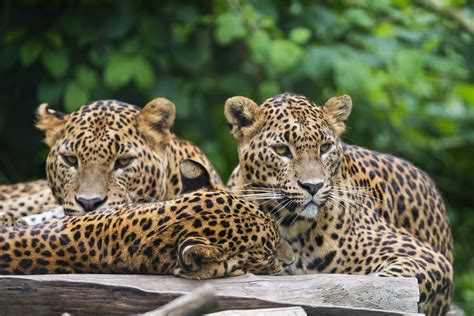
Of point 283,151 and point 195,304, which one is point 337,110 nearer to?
point 283,151

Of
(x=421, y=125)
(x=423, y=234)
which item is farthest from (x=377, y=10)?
(x=423, y=234)

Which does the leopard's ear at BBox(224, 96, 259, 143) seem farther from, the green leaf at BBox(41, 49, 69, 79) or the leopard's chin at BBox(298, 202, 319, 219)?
the green leaf at BBox(41, 49, 69, 79)

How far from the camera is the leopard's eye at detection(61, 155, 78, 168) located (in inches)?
354

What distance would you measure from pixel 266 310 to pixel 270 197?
197cm

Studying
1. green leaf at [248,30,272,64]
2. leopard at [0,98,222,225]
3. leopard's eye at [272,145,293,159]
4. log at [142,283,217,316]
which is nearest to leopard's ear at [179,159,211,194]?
leopard's eye at [272,145,293,159]

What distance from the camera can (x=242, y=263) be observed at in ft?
24.3

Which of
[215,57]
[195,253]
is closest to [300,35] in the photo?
[215,57]

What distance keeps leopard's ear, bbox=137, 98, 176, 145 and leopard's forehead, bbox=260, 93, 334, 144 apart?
94 centimetres

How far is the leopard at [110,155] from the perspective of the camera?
8789 mm

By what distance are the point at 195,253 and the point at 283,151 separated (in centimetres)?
153

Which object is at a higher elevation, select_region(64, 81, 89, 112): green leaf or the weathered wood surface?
select_region(64, 81, 89, 112): green leaf

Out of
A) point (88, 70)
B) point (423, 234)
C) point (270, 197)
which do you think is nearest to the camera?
point (270, 197)

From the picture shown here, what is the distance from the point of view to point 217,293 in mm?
6871

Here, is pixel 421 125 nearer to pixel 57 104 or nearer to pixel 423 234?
pixel 57 104
